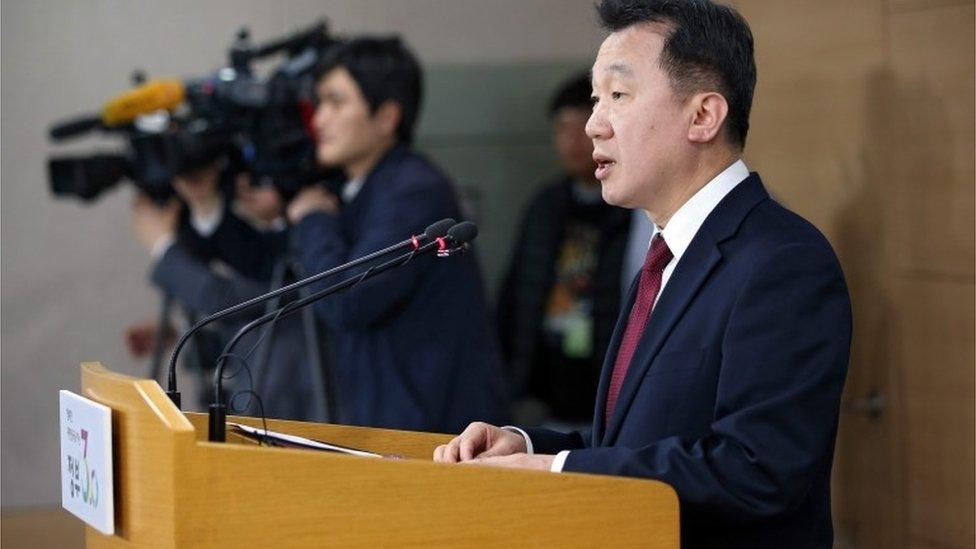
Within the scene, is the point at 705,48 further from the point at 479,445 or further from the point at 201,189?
the point at 201,189

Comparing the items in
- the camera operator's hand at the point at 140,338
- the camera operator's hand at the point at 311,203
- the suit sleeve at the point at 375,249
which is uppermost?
the camera operator's hand at the point at 311,203

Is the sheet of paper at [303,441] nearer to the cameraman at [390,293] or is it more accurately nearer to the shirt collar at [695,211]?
the shirt collar at [695,211]

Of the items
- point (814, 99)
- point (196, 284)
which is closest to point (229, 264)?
point (196, 284)

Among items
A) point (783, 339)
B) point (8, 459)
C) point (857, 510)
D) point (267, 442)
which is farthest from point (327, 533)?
point (8, 459)

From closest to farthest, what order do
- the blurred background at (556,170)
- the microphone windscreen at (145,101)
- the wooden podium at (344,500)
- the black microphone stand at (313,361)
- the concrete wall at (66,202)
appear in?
the wooden podium at (344,500)
the blurred background at (556,170)
the black microphone stand at (313,361)
the microphone windscreen at (145,101)
the concrete wall at (66,202)

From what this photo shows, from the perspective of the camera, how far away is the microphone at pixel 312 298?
5.82ft

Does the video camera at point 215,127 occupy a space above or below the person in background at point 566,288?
above

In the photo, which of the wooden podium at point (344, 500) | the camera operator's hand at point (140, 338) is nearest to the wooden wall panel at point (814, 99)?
the wooden podium at point (344, 500)

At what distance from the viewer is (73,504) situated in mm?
1869

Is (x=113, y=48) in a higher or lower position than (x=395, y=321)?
higher

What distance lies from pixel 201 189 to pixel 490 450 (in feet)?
8.32

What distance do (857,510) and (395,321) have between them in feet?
3.83

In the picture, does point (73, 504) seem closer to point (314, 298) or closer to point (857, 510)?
point (314, 298)

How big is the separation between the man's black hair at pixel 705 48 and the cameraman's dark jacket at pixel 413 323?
5.29 ft
